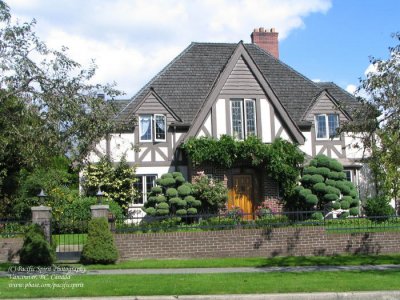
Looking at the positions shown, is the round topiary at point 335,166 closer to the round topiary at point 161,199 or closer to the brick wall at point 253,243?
the round topiary at point 161,199

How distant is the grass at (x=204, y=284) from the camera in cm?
1060

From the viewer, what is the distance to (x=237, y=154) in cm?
2355

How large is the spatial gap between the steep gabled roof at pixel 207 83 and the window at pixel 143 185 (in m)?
3.23

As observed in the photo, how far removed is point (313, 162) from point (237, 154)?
12.5 ft

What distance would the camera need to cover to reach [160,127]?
25484 mm

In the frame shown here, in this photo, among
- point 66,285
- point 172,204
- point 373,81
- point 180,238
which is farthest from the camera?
point 172,204

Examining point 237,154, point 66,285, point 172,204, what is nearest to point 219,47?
point 237,154

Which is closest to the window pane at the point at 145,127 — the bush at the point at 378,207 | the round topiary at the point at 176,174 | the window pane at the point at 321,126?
the round topiary at the point at 176,174

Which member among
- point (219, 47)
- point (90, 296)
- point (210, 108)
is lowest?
point (90, 296)

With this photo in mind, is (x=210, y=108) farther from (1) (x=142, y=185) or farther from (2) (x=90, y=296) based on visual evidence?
(2) (x=90, y=296)

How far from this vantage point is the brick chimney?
104 feet

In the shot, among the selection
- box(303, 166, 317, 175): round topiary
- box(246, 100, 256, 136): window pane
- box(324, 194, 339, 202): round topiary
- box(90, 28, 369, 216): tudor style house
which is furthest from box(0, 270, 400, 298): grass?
box(246, 100, 256, 136): window pane

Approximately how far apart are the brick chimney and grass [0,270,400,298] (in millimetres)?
21095

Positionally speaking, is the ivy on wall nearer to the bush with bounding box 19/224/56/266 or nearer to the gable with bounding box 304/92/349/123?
the gable with bounding box 304/92/349/123
